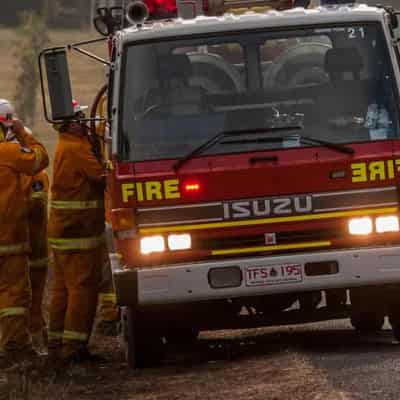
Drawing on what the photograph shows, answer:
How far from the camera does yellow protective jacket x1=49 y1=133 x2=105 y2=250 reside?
40.8 feet

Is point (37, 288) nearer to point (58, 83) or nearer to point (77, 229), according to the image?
point (77, 229)

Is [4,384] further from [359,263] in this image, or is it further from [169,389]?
[359,263]

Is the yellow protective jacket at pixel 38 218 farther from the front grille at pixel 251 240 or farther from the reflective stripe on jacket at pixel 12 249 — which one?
the front grille at pixel 251 240

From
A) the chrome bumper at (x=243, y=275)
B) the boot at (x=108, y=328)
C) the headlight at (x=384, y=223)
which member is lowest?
the boot at (x=108, y=328)

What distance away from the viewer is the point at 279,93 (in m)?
10.9

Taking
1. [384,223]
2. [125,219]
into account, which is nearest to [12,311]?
[125,219]

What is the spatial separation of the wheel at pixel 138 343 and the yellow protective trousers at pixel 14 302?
1.20m

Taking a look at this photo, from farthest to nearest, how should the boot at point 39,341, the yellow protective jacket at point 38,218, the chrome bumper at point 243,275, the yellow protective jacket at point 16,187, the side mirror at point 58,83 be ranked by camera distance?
the boot at point 39,341, the yellow protective jacket at point 38,218, the yellow protective jacket at point 16,187, the side mirror at point 58,83, the chrome bumper at point 243,275

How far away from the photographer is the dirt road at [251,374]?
9195mm

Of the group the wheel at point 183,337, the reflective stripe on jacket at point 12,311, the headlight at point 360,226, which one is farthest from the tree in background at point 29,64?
the headlight at point 360,226

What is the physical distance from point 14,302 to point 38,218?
43.5 inches

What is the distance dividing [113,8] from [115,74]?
149cm

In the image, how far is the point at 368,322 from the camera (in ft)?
42.1

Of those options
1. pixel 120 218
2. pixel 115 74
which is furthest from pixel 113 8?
pixel 120 218
